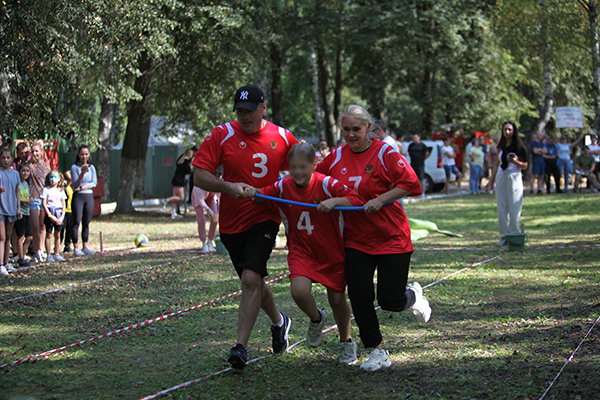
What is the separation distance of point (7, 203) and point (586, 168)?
18.8m

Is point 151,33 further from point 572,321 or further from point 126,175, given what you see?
point 572,321

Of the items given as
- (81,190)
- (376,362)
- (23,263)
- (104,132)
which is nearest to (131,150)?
(104,132)

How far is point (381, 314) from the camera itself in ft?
19.8

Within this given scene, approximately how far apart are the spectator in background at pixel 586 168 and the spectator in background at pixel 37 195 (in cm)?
1768

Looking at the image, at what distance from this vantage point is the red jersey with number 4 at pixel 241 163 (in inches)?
182

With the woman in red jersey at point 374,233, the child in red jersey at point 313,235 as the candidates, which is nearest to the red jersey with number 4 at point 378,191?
the woman in red jersey at point 374,233

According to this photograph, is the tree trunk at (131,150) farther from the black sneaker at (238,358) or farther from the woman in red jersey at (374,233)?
the black sneaker at (238,358)

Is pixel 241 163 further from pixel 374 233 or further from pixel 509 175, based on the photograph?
pixel 509 175

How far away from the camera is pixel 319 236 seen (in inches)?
173

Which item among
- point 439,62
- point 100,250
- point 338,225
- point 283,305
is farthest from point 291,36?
point 338,225

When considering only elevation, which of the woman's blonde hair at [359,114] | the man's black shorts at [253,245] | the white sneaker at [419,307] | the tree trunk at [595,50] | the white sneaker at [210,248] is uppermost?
the tree trunk at [595,50]

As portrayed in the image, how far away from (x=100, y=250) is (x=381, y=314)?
7158 mm

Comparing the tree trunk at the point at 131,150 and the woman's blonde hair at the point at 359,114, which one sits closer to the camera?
the woman's blonde hair at the point at 359,114

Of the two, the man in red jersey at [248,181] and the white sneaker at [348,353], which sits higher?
the man in red jersey at [248,181]
